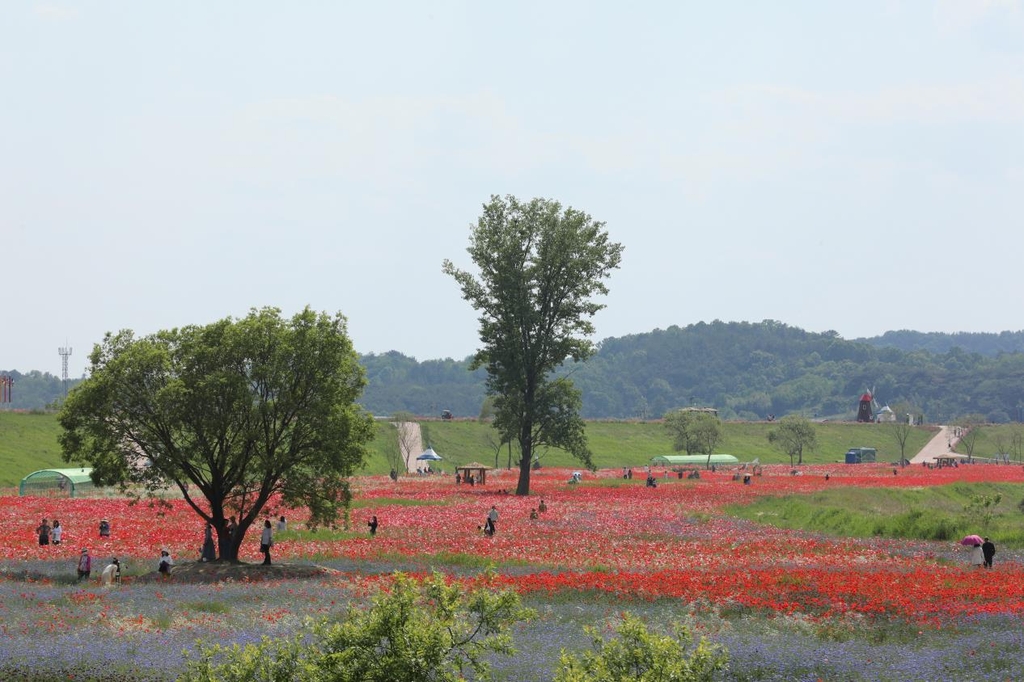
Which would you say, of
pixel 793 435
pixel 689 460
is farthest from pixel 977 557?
pixel 793 435

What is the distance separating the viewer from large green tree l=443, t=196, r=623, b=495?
7656 cm

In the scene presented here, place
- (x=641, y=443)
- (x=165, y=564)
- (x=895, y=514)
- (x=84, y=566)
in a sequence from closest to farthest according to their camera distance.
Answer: (x=84, y=566), (x=165, y=564), (x=895, y=514), (x=641, y=443)

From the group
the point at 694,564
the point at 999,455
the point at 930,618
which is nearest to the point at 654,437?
the point at 999,455

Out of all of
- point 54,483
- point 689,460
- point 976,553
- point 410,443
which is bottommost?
point 976,553

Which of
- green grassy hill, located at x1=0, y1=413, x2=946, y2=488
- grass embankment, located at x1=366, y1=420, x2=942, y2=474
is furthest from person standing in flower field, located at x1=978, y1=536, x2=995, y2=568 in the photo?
grass embankment, located at x1=366, y1=420, x2=942, y2=474

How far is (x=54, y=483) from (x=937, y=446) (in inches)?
5460

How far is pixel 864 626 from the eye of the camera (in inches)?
963

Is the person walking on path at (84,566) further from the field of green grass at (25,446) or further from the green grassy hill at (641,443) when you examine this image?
the green grassy hill at (641,443)

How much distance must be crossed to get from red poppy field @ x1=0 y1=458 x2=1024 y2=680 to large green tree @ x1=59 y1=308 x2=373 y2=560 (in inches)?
88.6

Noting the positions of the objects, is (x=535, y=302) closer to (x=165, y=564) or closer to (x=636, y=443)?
(x=165, y=564)

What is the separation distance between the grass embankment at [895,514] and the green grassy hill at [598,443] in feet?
118


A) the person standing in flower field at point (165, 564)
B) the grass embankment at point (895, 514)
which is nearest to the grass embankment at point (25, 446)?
the person standing in flower field at point (165, 564)

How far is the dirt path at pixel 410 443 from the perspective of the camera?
119406 mm

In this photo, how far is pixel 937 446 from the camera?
545ft
